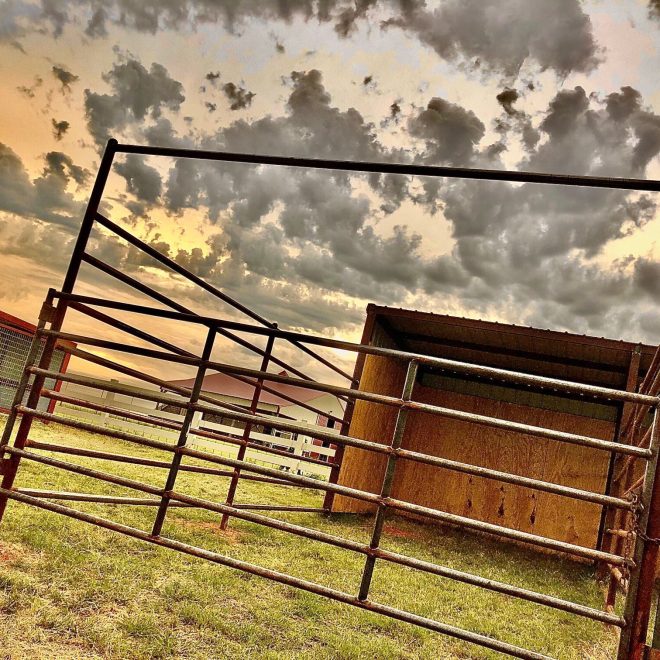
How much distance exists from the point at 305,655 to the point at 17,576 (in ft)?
4.54

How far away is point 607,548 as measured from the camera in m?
6.52

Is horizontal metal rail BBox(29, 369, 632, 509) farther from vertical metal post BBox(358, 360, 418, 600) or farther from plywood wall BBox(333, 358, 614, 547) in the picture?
plywood wall BBox(333, 358, 614, 547)

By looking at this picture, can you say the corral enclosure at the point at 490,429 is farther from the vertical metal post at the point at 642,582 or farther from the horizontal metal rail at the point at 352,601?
the vertical metal post at the point at 642,582

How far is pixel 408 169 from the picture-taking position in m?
2.37

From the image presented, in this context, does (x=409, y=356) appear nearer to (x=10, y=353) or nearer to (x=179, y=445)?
(x=179, y=445)

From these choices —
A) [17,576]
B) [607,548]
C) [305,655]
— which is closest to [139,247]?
[17,576]

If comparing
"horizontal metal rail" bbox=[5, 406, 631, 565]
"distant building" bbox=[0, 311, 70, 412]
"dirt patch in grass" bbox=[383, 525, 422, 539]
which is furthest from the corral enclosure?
"distant building" bbox=[0, 311, 70, 412]

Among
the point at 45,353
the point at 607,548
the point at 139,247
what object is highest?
the point at 139,247

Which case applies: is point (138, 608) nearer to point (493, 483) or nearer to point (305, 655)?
point (305, 655)

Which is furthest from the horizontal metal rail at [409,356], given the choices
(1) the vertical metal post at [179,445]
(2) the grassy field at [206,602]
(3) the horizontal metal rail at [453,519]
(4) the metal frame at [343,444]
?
(2) the grassy field at [206,602]

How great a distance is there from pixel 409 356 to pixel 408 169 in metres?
0.86

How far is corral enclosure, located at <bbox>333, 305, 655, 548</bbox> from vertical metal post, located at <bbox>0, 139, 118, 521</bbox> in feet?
15.9

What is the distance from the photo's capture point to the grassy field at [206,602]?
2160mm

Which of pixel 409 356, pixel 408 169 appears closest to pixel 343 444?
pixel 409 356
